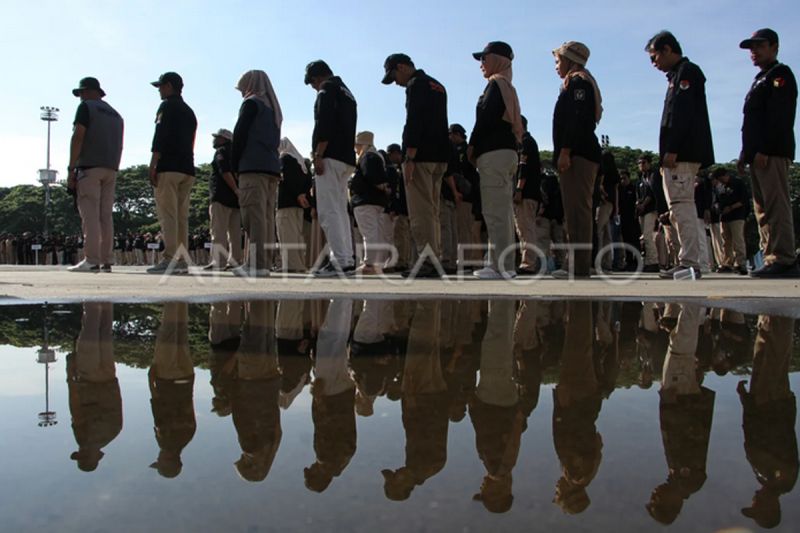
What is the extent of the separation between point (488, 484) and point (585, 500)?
15 centimetres

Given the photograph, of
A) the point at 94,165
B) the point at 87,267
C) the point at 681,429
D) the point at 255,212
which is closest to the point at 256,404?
the point at 681,429

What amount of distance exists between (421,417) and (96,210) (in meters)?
7.74

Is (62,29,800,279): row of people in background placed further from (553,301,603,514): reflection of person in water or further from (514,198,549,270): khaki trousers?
(553,301,603,514): reflection of person in water

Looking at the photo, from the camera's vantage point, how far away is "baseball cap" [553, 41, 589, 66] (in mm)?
7031

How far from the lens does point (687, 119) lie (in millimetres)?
6438

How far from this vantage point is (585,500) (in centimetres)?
104

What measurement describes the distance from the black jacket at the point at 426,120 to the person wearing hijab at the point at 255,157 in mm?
1683

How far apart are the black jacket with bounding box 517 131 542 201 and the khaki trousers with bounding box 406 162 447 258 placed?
7.73 ft

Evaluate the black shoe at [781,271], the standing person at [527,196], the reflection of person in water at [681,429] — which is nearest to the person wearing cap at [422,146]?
the standing person at [527,196]

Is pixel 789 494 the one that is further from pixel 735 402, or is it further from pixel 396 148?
pixel 396 148

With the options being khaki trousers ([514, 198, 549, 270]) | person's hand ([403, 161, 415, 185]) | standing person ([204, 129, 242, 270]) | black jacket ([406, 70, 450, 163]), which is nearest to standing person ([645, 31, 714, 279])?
black jacket ([406, 70, 450, 163])

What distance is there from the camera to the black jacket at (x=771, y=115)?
6.52m

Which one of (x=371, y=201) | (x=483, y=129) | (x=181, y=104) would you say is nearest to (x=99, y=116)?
(x=181, y=104)

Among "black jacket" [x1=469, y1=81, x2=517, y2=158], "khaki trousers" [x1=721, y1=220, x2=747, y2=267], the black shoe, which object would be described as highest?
"black jacket" [x1=469, y1=81, x2=517, y2=158]
